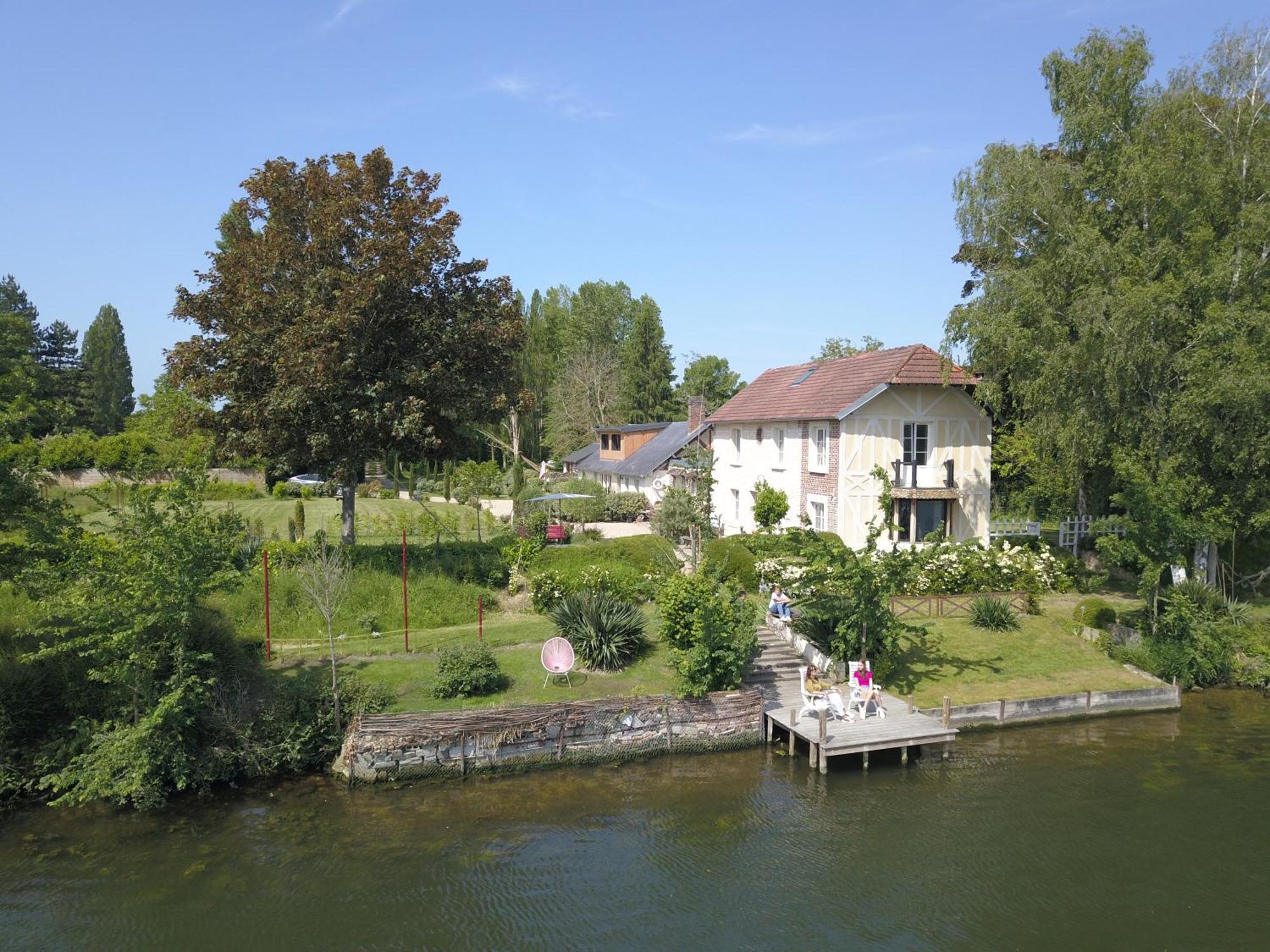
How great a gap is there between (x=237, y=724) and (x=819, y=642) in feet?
48.0

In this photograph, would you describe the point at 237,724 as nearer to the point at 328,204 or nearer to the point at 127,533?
the point at 127,533

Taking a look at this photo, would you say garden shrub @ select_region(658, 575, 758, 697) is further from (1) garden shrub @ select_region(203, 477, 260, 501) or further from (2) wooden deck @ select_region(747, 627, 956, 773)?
(1) garden shrub @ select_region(203, 477, 260, 501)

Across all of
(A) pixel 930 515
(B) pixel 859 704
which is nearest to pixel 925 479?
(A) pixel 930 515

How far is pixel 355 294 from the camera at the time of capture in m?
24.7

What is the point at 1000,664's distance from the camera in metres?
24.5

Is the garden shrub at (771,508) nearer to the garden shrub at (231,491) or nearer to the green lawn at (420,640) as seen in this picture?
the green lawn at (420,640)

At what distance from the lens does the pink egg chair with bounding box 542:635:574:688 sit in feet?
68.3

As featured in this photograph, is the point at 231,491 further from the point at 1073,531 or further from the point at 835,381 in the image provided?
the point at 1073,531

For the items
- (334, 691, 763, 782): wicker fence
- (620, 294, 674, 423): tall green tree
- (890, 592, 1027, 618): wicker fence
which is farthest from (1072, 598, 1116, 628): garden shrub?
(620, 294, 674, 423): tall green tree

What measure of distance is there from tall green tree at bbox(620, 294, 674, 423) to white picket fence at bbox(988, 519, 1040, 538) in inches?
1823

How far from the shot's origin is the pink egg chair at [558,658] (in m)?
20.8

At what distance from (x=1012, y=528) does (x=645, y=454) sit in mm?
22380

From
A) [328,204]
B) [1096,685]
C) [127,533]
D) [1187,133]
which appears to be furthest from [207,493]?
[1187,133]

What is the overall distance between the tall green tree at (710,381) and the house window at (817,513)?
48.4m
